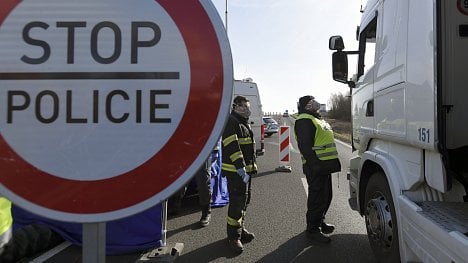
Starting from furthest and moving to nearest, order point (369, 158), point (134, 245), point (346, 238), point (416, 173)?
point (346, 238) < point (134, 245) < point (369, 158) < point (416, 173)

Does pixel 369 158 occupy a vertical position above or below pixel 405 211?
above

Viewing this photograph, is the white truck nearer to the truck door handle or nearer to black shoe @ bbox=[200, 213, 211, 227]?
the truck door handle

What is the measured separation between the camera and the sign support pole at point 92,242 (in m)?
1.15

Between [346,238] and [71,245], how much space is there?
339 cm

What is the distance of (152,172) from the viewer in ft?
3.78

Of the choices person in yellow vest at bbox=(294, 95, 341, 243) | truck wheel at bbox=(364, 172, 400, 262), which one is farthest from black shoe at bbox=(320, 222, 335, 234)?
truck wheel at bbox=(364, 172, 400, 262)

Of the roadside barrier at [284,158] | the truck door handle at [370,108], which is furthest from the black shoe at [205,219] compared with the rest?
the roadside barrier at [284,158]

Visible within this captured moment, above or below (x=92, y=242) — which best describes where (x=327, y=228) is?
below

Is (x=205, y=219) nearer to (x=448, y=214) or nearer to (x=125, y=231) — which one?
(x=125, y=231)

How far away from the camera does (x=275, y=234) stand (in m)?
5.42

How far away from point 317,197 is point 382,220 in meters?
1.72

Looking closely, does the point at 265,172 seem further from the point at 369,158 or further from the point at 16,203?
the point at 16,203

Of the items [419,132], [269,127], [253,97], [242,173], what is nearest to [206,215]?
[242,173]

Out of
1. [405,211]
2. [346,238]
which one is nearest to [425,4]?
[405,211]
